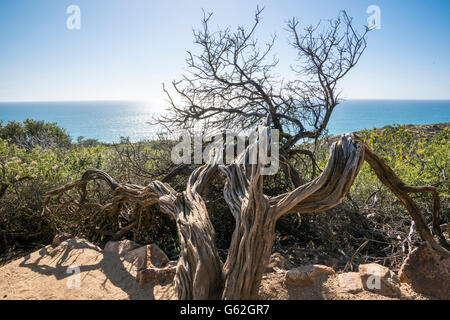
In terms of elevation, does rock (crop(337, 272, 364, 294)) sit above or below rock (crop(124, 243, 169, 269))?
above

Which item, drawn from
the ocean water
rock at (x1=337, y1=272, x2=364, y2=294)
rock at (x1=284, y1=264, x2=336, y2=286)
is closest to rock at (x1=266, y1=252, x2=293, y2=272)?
rock at (x1=284, y1=264, x2=336, y2=286)

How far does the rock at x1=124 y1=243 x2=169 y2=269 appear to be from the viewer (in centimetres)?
267

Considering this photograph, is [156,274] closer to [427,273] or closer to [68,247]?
[68,247]

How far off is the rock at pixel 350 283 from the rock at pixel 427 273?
1.10 feet

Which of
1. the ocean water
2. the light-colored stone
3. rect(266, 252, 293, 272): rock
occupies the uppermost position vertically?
the ocean water

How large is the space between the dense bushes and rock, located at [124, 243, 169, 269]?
2.12 feet

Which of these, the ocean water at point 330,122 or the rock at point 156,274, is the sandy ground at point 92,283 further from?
the ocean water at point 330,122

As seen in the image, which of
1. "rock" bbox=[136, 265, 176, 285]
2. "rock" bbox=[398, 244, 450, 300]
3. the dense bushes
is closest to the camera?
"rock" bbox=[398, 244, 450, 300]

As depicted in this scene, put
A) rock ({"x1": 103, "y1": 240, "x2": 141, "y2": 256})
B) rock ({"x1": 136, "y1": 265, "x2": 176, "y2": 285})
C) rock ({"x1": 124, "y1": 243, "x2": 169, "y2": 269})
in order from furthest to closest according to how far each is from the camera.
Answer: rock ({"x1": 103, "y1": 240, "x2": 141, "y2": 256}) → rock ({"x1": 124, "y1": 243, "x2": 169, "y2": 269}) → rock ({"x1": 136, "y1": 265, "x2": 176, "y2": 285})

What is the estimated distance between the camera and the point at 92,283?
2.39m

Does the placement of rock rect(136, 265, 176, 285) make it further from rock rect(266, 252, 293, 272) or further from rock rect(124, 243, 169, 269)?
rock rect(266, 252, 293, 272)
